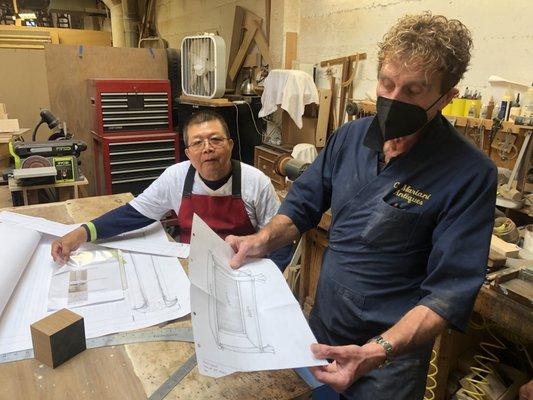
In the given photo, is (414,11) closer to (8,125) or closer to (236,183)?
(236,183)

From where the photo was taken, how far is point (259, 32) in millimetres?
3787

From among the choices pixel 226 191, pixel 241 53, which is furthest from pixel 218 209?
pixel 241 53

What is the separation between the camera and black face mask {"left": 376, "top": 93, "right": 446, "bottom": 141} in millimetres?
933

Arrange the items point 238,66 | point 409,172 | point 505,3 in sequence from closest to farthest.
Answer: point 409,172 < point 505,3 < point 238,66

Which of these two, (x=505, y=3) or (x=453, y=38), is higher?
(x=505, y=3)

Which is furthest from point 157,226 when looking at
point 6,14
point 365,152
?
point 6,14

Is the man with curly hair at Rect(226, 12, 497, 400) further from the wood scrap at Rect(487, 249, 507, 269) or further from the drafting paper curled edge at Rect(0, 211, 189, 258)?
the wood scrap at Rect(487, 249, 507, 269)

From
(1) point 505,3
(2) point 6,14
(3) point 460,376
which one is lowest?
(3) point 460,376

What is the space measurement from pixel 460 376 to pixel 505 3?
5.76ft

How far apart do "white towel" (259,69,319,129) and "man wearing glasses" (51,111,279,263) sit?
1.47 m

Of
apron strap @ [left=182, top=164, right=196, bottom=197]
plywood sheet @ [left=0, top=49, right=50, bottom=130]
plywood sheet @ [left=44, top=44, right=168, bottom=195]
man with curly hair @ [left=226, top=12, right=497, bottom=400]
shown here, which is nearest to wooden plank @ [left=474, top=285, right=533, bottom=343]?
man with curly hair @ [left=226, top=12, right=497, bottom=400]

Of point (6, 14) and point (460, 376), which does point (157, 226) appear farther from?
point (6, 14)

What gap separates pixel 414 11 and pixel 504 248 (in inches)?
64.5

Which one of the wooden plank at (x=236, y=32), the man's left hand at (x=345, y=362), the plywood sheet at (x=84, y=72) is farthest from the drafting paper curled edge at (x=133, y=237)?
the wooden plank at (x=236, y=32)
